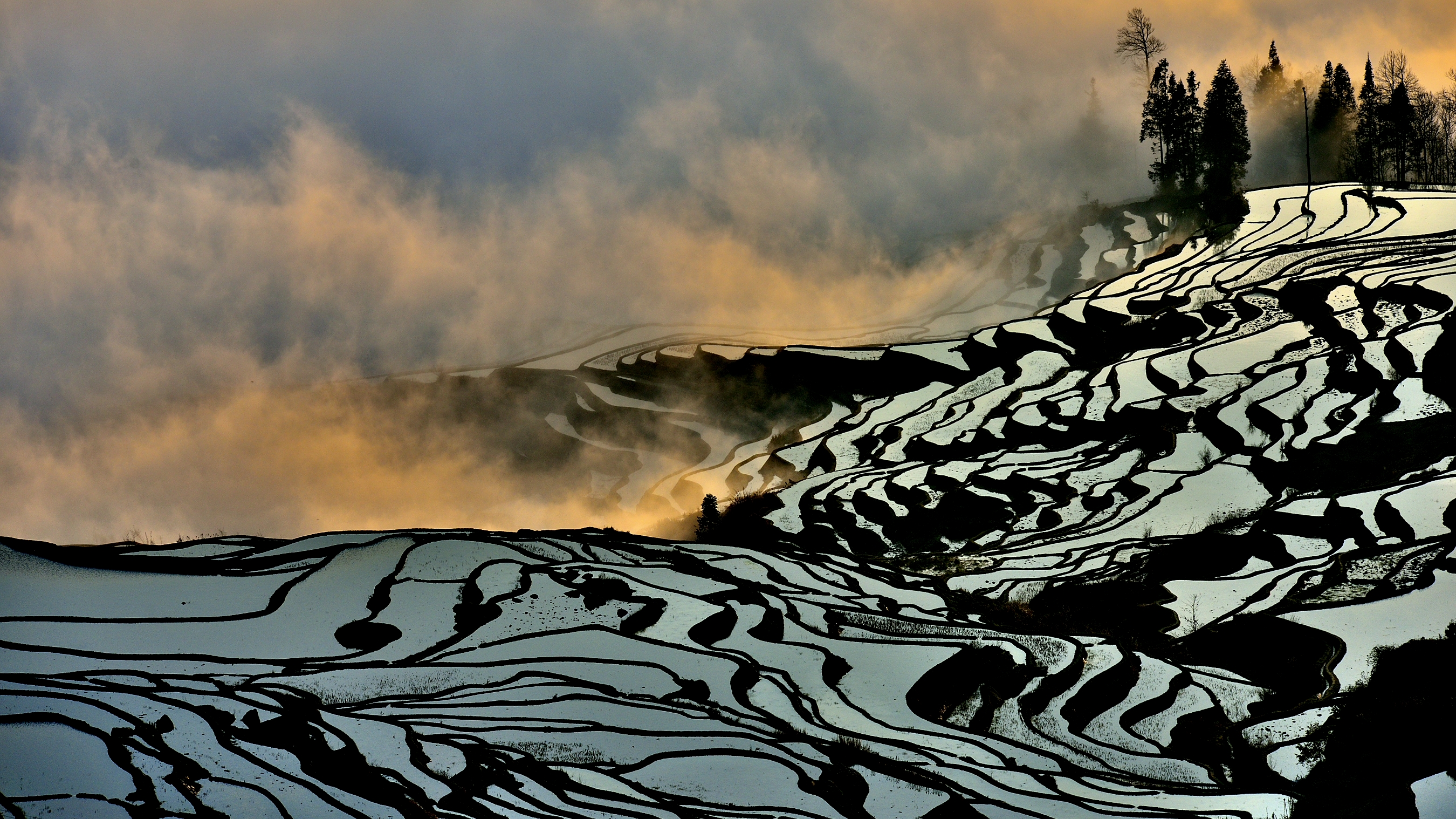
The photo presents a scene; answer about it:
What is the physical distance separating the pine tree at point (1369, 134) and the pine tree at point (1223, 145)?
10748mm

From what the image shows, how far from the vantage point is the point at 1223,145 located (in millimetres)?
103312

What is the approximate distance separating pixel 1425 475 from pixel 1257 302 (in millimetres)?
29739

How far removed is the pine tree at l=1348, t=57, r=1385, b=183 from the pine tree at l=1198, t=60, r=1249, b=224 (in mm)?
10748

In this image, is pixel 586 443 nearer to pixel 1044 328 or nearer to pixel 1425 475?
pixel 1044 328

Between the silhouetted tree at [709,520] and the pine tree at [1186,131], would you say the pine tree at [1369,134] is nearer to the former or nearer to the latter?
the pine tree at [1186,131]

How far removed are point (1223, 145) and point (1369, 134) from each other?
1434 centimetres

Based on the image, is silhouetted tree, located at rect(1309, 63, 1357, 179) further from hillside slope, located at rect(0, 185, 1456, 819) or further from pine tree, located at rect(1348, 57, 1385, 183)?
hillside slope, located at rect(0, 185, 1456, 819)

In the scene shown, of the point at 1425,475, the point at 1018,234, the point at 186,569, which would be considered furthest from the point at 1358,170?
the point at 186,569

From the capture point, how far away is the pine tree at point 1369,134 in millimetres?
104688

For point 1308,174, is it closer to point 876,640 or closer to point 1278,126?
point 1278,126

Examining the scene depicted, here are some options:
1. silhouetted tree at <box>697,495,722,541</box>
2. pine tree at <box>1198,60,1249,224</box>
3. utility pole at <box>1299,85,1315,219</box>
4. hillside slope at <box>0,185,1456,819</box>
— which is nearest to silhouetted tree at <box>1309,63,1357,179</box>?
utility pole at <box>1299,85,1315,219</box>

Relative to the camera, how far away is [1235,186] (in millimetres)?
104312

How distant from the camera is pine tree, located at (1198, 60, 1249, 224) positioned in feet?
339

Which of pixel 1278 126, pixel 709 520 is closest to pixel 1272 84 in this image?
pixel 1278 126
